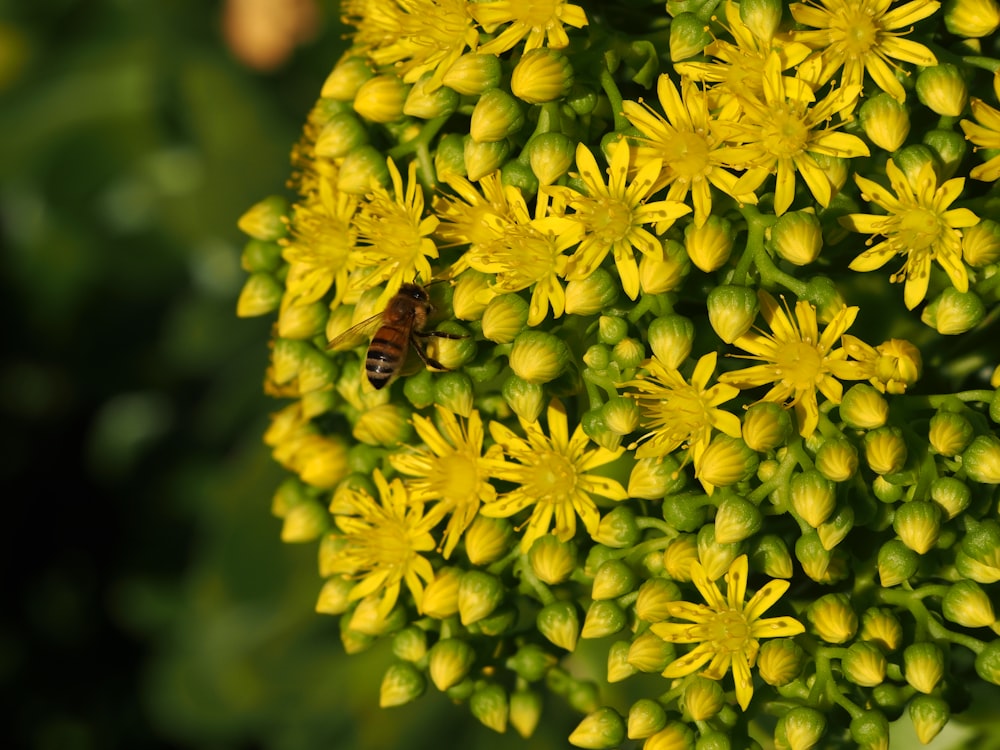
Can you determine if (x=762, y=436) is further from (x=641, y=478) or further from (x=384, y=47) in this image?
(x=384, y=47)

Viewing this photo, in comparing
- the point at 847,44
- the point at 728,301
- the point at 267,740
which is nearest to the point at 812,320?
the point at 728,301

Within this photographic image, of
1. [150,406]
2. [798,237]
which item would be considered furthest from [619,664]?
[150,406]

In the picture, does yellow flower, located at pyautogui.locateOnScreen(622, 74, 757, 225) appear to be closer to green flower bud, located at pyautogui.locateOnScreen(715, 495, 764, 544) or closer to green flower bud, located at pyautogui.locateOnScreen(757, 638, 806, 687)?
green flower bud, located at pyautogui.locateOnScreen(715, 495, 764, 544)

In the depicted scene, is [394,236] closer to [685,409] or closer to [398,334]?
[398,334]

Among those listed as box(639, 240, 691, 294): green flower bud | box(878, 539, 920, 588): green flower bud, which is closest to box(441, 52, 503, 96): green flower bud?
box(639, 240, 691, 294): green flower bud

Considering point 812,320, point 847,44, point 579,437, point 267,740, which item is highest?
point 847,44

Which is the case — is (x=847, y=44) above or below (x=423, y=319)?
above
